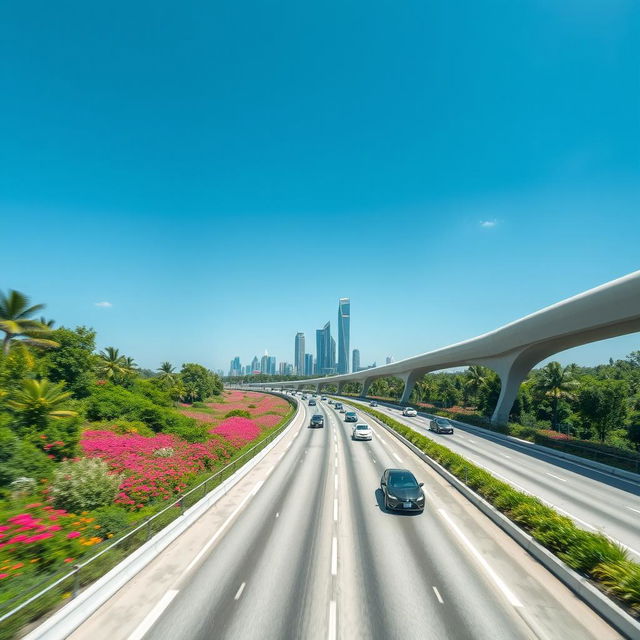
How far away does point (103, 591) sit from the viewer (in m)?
8.70

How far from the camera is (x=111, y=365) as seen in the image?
164 ft

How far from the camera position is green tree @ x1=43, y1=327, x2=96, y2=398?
107ft

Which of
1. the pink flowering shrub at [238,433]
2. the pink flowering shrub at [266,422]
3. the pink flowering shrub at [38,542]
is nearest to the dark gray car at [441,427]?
the pink flowering shrub at [238,433]

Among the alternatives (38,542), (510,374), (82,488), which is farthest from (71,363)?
(510,374)

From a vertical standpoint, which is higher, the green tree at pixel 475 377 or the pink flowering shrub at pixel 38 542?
the green tree at pixel 475 377

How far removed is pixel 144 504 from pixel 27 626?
8.73m

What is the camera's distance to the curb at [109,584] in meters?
7.38

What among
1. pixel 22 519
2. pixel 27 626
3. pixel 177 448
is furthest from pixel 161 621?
pixel 177 448

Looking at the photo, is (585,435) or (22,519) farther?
(585,435)

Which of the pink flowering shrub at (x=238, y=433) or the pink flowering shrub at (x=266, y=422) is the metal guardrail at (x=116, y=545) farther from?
the pink flowering shrub at (x=266, y=422)

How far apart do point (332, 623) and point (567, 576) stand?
7.12 meters

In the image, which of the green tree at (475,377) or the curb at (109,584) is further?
the green tree at (475,377)

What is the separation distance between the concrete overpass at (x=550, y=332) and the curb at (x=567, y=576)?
19.9m

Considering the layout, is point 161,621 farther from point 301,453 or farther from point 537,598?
point 301,453
